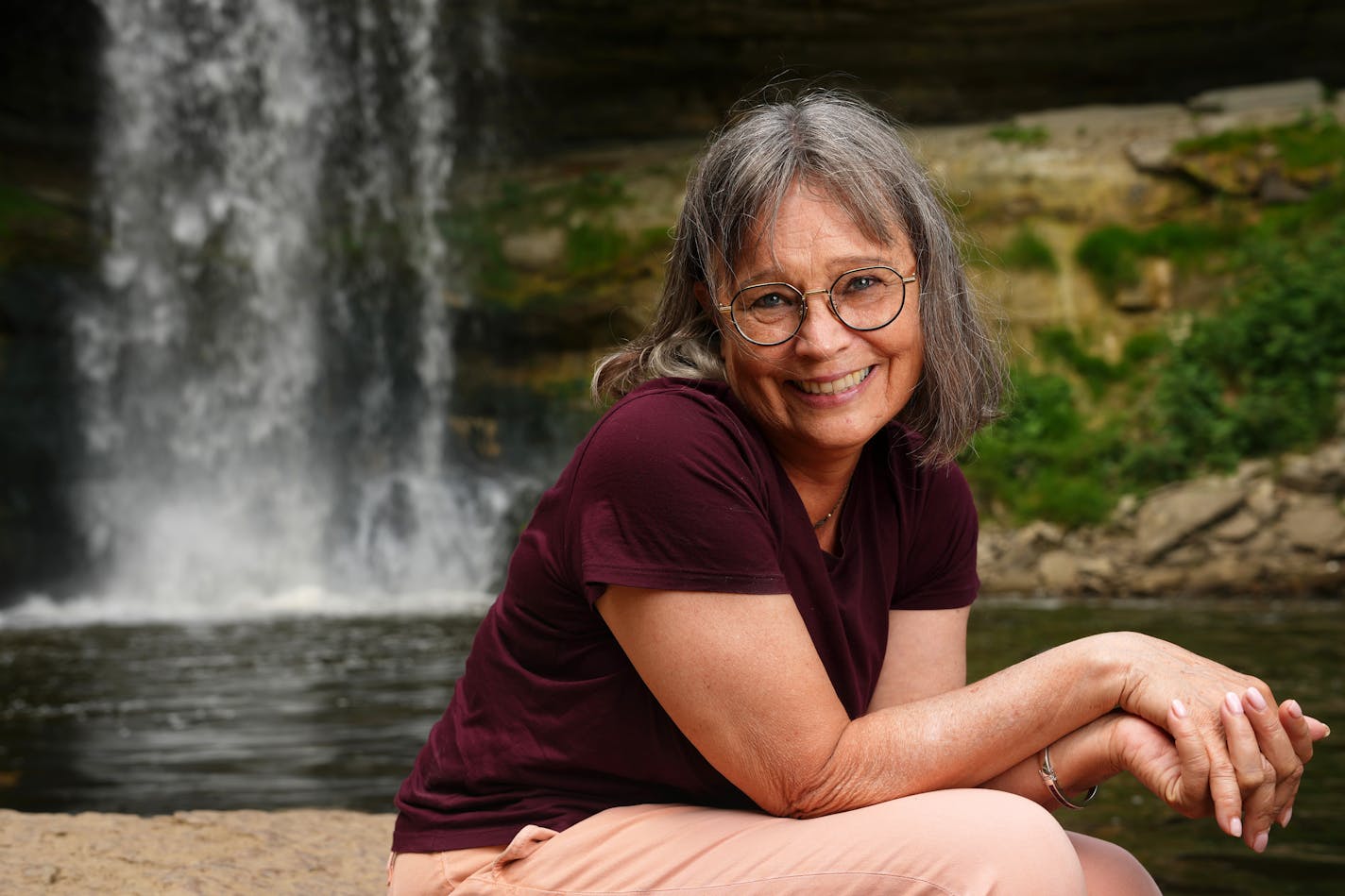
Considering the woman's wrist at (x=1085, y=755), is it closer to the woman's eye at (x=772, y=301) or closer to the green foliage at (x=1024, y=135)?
the woman's eye at (x=772, y=301)

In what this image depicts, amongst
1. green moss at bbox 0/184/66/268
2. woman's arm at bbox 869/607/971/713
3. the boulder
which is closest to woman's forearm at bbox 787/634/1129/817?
woman's arm at bbox 869/607/971/713

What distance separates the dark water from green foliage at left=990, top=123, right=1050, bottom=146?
5671 mm

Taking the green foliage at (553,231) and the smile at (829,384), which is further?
the green foliage at (553,231)

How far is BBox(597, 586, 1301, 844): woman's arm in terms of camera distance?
172 centimetres

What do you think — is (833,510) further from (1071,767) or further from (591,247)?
(591,247)

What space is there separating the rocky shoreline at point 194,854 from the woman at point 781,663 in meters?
0.87

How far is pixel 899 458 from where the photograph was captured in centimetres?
214

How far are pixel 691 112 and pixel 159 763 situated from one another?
12687mm

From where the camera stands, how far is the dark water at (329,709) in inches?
147

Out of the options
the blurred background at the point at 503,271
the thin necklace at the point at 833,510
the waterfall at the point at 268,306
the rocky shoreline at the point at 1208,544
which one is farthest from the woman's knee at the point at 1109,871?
the waterfall at the point at 268,306

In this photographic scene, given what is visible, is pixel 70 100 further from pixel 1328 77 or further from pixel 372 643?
pixel 1328 77

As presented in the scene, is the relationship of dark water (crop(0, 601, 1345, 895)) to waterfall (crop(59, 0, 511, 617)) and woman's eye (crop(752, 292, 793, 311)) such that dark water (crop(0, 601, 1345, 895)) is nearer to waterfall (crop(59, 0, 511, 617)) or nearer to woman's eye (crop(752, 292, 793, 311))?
woman's eye (crop(752, 292, 793, 311))

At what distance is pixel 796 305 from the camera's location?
1909mm

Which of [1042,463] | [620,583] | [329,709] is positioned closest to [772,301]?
[620,583]
